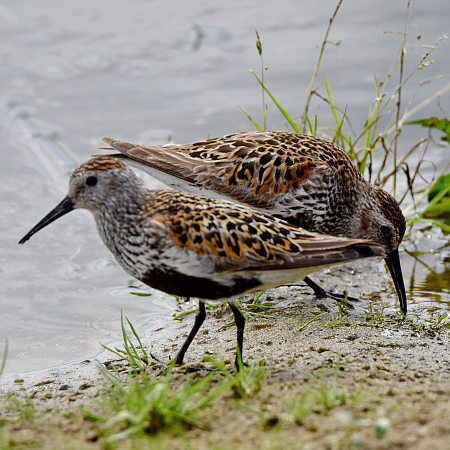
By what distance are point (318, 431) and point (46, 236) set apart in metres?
5.55

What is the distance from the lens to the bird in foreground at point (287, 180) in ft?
19.0

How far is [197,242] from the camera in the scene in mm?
4082

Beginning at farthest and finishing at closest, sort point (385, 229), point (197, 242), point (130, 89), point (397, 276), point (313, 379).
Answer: point (130, 89) → point (385, 229) → point (397, 276) → point (197, 242) → point (313, 379)

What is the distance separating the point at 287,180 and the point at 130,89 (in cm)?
556

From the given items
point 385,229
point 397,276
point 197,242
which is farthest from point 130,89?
point 197,242

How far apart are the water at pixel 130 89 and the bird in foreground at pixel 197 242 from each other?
6.76 ft

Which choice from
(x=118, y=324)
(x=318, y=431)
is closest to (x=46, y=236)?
(x=118, y=324)

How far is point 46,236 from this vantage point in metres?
7.82

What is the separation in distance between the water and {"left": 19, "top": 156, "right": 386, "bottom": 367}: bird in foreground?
2060 millimetres

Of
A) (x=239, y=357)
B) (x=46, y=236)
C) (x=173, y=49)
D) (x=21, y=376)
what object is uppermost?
(x=173, y=49)

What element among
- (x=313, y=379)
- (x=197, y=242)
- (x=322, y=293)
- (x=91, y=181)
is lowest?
(x=313, y=379)

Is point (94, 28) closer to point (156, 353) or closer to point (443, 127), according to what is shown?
point (443, 127)

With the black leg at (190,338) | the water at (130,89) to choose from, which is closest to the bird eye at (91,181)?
the black leg at (190,338)

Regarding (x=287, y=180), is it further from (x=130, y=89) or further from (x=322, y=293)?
(x=130, y=89)
